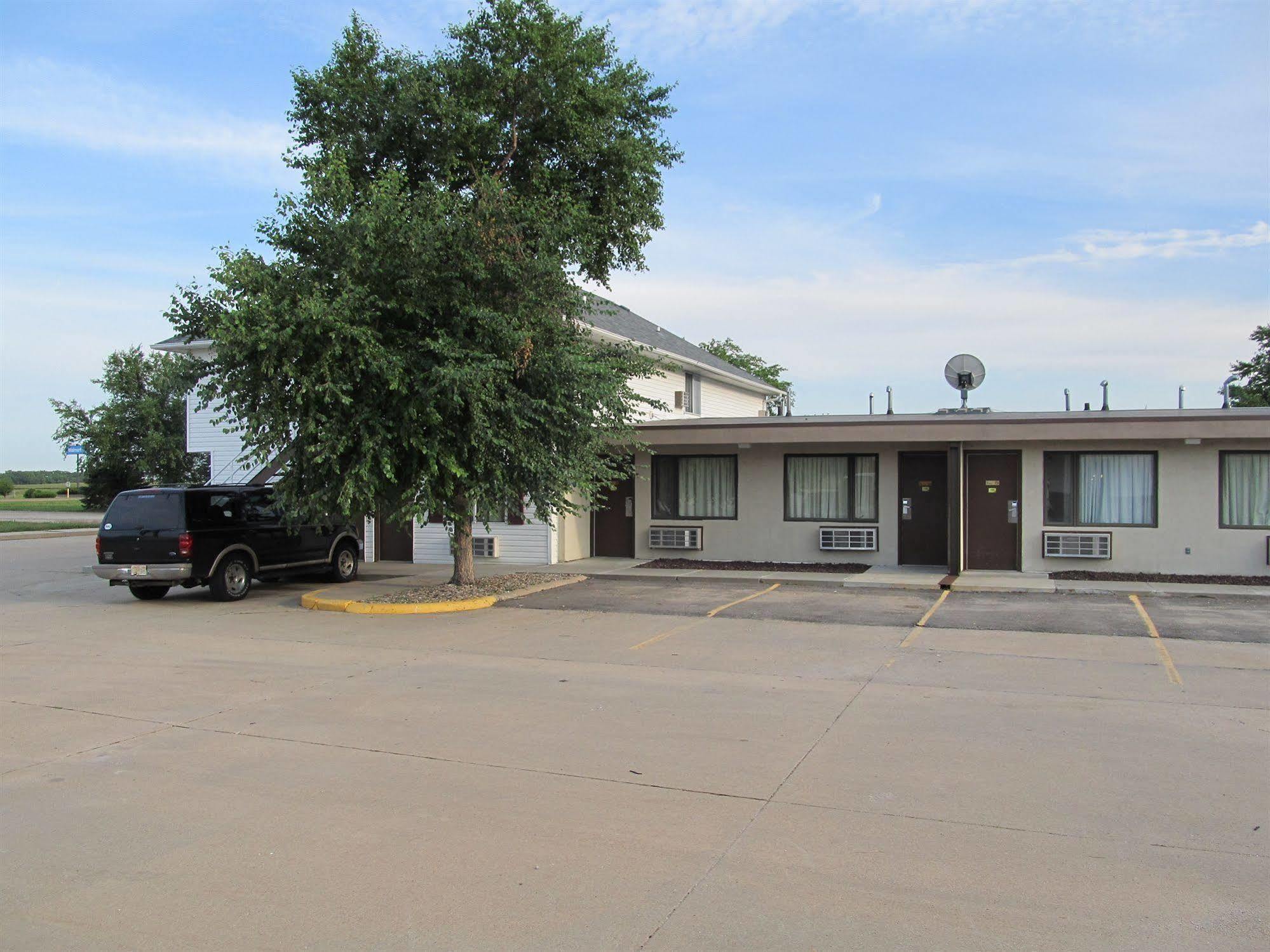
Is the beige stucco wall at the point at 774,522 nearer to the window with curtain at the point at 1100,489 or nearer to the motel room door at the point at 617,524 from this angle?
the motel room door at the point at 617,524

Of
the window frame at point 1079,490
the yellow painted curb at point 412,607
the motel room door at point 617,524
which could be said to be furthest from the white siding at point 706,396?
the window frame at point 1079,490

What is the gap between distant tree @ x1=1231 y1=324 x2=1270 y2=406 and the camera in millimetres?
45906

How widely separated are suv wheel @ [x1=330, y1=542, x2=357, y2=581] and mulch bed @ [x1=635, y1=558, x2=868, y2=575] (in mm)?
5593

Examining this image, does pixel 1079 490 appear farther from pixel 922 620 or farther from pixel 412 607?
pixel 412 607

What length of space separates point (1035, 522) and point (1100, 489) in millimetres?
1298

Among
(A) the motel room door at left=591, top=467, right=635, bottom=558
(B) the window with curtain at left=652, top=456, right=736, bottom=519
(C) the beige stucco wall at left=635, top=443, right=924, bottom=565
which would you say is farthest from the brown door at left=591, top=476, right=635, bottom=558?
(C) the beige stucco wall at left=635, top=443, right=924, bottom=565

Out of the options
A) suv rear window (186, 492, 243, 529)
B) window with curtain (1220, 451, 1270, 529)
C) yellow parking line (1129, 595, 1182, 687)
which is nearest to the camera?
yellow parking line (1129, 595, 1182, 687)

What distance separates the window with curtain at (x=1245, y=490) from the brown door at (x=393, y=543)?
642 inches

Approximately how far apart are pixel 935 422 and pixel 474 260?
8597 millimetres

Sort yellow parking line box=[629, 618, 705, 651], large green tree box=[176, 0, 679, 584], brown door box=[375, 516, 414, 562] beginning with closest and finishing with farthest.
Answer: yellow parking line box=[629, 618, 705, 651], large green tree box=[176, 0, 679, 584], brown door box=[375, 516, 414, 562]

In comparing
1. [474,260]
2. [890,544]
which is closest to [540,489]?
[474,260]

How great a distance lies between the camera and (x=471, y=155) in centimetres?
1741

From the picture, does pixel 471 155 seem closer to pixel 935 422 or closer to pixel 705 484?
pixel 705 484

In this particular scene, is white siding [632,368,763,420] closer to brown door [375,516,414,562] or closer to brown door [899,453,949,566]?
brown door [899,453,949,566]
